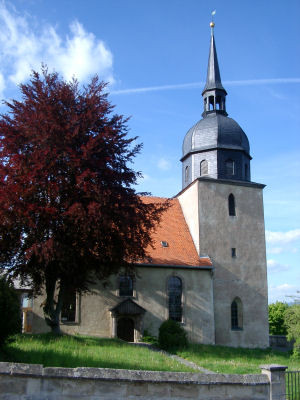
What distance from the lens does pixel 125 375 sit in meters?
9.16

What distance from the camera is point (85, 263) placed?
1783cm

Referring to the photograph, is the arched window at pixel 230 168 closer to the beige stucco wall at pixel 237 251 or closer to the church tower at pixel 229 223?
the church tower at pixel 229 223

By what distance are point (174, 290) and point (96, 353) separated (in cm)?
1088

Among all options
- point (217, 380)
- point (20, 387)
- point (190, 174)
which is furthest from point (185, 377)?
point (190, 174)

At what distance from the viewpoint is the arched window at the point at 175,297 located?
24078 millimetres

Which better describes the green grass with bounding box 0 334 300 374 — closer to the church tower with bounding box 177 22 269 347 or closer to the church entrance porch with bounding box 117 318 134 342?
the church entrance porch with bounding box 117 318 134 342

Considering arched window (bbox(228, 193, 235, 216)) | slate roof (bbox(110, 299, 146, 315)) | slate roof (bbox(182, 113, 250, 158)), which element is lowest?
slate roof (bbox(110, 299, 146, 315))

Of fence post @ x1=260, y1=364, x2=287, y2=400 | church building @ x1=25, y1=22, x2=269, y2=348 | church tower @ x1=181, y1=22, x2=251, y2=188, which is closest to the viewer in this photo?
fence post @ x1=260, y1=364, x2=287, y2=400

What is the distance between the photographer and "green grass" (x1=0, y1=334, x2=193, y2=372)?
38.1 ft

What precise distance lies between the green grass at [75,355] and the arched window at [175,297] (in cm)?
798

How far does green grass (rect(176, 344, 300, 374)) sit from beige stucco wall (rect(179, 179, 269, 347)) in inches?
69.6

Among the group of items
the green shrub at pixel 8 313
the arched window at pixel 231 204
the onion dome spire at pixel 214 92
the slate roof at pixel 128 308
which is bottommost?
the slate roof at pixel 128 308

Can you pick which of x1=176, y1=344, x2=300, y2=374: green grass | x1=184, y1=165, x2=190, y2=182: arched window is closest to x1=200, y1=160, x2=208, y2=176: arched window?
x1=184, y1=165, x2=190, y2=182: arched window

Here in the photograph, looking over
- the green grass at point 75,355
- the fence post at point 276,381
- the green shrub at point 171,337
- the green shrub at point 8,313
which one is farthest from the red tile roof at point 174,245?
the fence post at point 276,381
